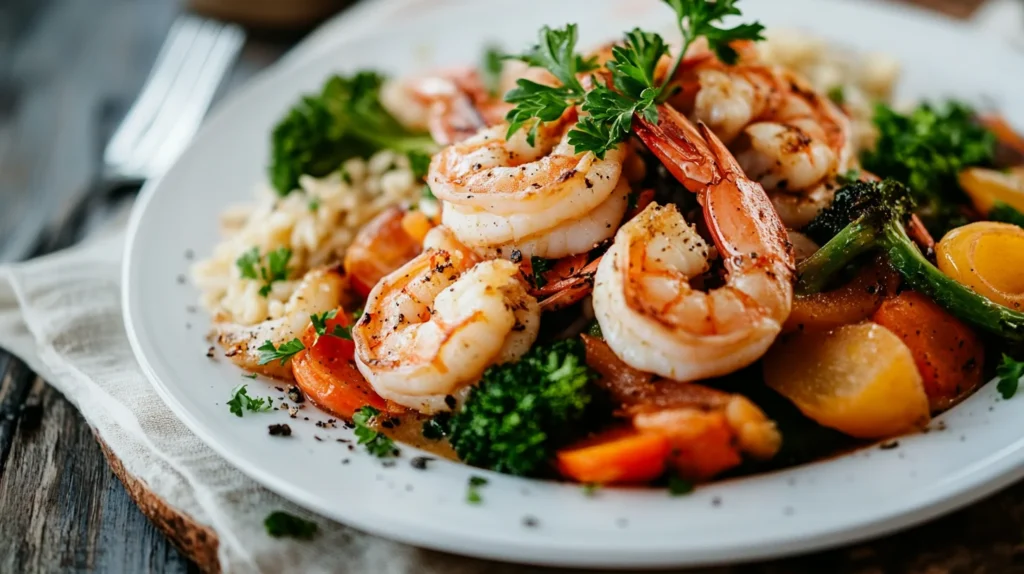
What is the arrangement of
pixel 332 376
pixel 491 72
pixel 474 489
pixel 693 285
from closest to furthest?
pixel 474 489 → pixel 693 285 → pixel 332 376 → pixel 491 72

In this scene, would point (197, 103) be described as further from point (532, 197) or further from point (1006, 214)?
point (1006, 214)

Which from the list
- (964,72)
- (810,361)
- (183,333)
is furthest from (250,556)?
(964,72)

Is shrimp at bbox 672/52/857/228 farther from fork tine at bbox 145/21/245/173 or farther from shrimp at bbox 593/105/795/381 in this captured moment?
fork tine at bbox 145/21/245/173

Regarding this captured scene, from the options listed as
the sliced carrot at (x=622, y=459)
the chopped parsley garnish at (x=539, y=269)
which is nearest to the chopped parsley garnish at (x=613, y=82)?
the chopped parsley garnish at (x=539, y=269)

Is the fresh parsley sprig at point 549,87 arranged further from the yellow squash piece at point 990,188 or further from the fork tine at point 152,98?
the fork tine at point 152,98

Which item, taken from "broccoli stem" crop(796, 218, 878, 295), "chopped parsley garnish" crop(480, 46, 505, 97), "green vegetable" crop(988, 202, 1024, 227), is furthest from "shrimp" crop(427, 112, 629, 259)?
"chopped parsley garnish" crop(480, 46, 505, 97)

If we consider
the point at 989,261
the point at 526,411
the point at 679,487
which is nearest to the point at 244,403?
the point at 526,411
